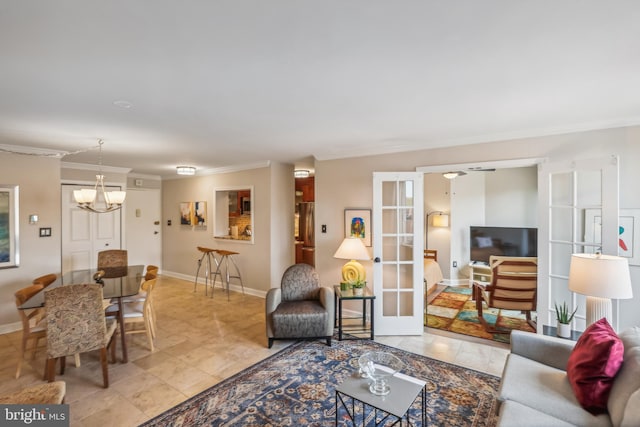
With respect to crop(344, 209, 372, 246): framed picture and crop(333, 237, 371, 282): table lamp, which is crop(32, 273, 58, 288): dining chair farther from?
crop(344, 209, 372, 246): framed picture

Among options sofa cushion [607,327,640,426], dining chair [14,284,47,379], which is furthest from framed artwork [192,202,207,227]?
sofa cushion [607,327,640,426]

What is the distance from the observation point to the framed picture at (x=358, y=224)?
169 inches

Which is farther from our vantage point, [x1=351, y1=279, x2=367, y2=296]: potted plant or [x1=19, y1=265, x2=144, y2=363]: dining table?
[x1=351, y1=279, x2=367, y2=296]: potted plant

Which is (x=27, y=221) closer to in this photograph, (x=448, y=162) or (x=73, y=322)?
(x=73, y=322)

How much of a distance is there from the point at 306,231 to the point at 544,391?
526cm

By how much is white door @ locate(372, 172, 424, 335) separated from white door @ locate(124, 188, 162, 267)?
5.60 meters

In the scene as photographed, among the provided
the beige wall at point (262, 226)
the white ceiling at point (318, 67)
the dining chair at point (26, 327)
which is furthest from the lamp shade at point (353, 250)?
the dining chair at point (26, 327)

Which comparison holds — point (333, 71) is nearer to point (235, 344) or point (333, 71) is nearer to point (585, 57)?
point (585, 57)

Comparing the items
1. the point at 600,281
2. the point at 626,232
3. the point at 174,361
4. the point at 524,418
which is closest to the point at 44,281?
the point at 174,361

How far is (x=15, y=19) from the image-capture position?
1395 mm

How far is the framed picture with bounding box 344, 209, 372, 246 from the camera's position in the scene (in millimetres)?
4285

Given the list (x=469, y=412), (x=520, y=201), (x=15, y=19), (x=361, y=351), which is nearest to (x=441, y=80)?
(x=15, y=19)

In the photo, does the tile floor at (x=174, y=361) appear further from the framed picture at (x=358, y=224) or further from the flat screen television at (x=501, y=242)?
the flat screen television at (x=501, y=242)

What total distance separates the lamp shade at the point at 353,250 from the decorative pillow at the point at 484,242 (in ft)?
11.9
